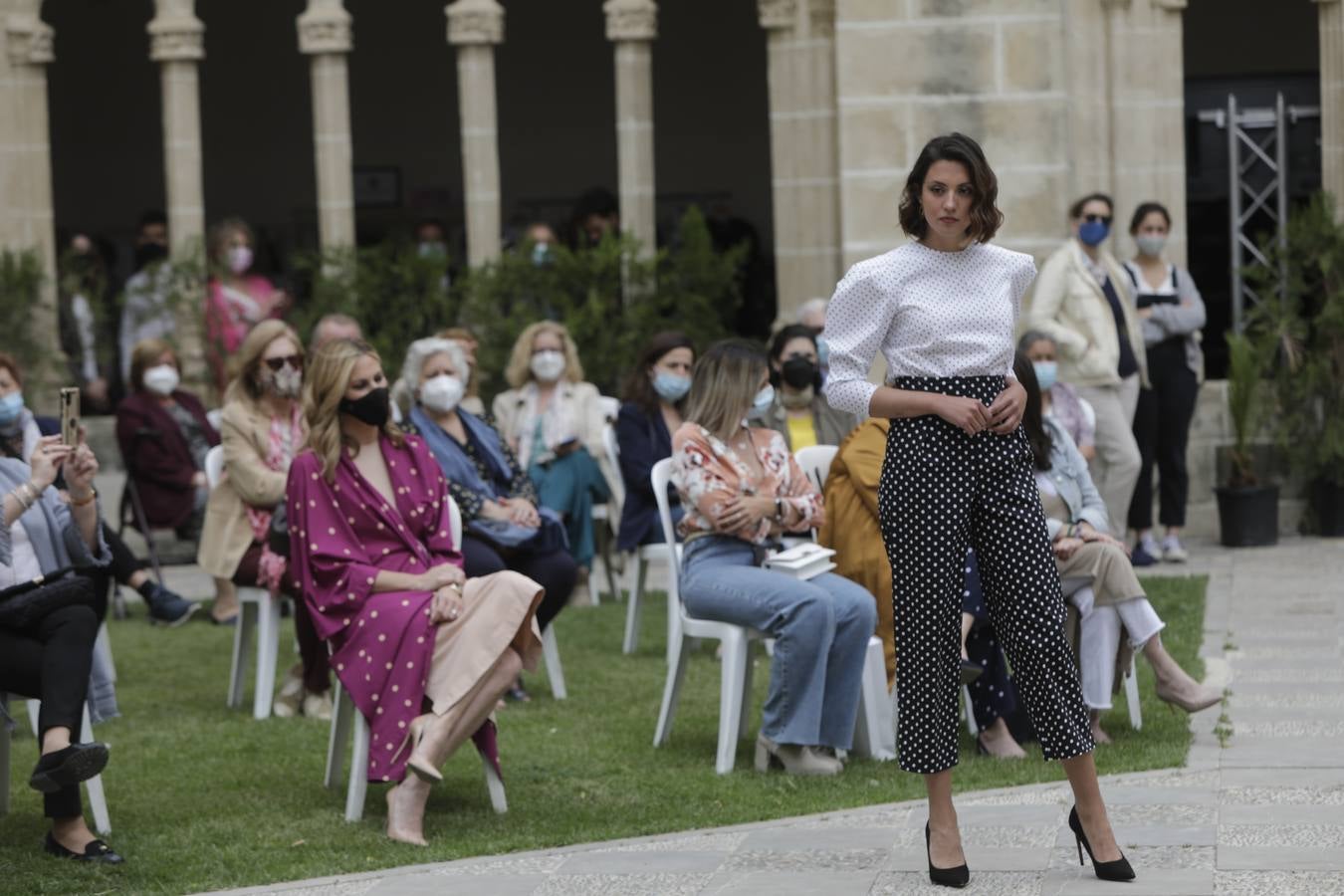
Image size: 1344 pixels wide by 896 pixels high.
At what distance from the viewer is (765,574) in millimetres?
7074

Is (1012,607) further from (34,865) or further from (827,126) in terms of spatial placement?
(827,126)

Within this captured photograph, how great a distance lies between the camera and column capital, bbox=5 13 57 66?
14.2 meters

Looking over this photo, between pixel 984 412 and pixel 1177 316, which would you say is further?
pixel 1177 316

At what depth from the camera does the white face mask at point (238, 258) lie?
44.1 feet

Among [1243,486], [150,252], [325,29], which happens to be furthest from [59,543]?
[150,252]

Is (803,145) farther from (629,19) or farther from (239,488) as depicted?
(239,488)

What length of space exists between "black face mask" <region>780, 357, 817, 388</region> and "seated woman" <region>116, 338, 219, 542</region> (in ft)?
10.4

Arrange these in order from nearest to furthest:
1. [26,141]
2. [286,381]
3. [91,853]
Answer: [91,853] → [286,381] → [26,141]

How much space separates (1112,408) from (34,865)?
6.09m

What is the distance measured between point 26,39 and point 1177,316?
6.89 metres

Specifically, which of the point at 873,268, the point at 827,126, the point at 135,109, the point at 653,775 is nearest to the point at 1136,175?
the point at 827,126

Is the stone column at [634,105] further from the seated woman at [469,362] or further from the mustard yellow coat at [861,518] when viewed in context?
the mustard yellow coat at [861,518]

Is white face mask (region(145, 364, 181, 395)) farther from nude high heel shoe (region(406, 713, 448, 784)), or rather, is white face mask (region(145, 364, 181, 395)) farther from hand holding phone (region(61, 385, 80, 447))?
nude high heel shoe (region(406, 713, 448, 784))

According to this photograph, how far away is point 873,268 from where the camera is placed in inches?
209
